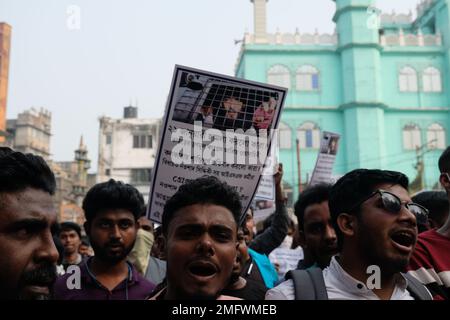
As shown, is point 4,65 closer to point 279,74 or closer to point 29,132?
point 279,74

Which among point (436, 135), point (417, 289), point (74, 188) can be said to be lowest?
point (417, 289)

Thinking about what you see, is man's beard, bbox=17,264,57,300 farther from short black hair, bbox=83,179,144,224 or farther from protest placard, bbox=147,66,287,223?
short black hair, bbox=83,179,144,224

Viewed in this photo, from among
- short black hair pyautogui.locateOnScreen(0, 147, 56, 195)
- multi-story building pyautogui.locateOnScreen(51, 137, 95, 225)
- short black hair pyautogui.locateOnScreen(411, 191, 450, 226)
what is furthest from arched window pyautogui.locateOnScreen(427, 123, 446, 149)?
short black hair pyautogui.locateOnScreen(0, 147, 56, 195)

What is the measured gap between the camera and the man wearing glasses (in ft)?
7.55

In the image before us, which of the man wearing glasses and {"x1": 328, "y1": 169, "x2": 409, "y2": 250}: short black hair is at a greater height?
{"x1": 328, "y1": 169, "x2": 409, "y2": 250}: short black hair

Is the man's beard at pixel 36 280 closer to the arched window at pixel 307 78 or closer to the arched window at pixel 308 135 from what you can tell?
the arched window at pixel 308 135

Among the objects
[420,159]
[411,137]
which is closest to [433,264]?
[420,159]

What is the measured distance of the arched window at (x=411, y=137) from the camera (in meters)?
28.3

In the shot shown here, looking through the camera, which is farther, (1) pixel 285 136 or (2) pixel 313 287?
(1) pixel 285 136

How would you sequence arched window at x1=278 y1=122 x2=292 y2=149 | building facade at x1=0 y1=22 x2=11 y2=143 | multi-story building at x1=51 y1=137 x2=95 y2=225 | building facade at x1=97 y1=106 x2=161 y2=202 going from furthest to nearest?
1. building facade at x1=97 y1=106 x2=161 y2=202
2. multi-story building at x1=51 y1=137 x2=95 y2=225
3. arched window at x1=278 y1=122 x2=292 y2=149
4. building facade at x1=0 y1=22 x2=11 y2=143

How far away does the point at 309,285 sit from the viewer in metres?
2.17

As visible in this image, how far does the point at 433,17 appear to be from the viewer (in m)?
31.0

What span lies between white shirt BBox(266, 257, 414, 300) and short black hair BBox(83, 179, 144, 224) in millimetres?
1387

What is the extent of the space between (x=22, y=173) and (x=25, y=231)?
0.80 feet
